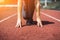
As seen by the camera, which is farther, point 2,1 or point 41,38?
point 2,1

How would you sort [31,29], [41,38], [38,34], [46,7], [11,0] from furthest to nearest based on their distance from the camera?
[11,0]
[46,7]
[31,29]
[38,34]
[41,38]

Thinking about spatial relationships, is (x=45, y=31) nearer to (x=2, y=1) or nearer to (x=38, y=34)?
(x=38, y=34)

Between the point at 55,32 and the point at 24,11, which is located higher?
the point at 24,11

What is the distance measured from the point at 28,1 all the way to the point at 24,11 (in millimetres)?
218

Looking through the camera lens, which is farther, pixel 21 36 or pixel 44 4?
pixel 44 4

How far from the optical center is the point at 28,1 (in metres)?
3.74

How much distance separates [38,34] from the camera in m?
3.06

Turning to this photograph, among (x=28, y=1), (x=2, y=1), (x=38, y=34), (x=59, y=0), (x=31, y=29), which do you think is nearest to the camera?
(x=38, y=34)

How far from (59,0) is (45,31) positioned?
5.23 m

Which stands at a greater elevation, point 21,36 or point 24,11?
point 24,11

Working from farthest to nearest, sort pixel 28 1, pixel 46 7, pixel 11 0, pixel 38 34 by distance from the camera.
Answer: pixel 11 0, pixel 46 7, pixel 28 1, pixel 38 34

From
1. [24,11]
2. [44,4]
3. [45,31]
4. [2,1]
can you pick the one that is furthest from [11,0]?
[45,31]

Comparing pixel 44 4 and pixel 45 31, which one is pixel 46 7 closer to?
pixel 44 4

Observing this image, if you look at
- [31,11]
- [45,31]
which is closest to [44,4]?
[31,11]
